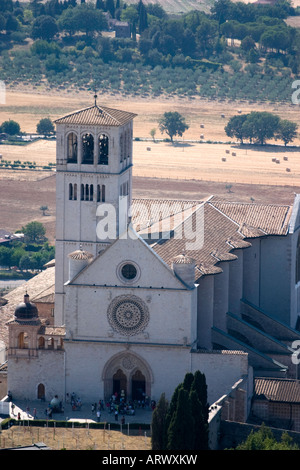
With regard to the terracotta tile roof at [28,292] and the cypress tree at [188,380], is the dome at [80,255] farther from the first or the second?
the cypress tree at [188,380]

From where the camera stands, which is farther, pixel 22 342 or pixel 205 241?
pixel 205 241

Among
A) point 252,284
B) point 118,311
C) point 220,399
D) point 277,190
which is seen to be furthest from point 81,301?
point 277,190

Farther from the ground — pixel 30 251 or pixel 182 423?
pixel 182 423

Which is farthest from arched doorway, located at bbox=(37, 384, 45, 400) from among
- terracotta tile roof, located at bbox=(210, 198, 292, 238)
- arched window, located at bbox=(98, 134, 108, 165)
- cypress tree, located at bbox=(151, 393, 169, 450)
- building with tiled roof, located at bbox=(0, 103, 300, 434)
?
terracotta tile roof, located at bbox=(210, 198, 292, 238)

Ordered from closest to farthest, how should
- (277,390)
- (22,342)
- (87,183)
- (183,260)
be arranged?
(183,260) → (277,390) → (22,342) → (87,183)

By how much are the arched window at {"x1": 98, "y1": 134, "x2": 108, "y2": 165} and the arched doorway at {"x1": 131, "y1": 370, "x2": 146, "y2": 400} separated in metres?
15.6

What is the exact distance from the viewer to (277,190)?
653 feet

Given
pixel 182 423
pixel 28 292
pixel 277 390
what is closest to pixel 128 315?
pixel 277 390

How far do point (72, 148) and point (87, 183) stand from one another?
8.76 ft

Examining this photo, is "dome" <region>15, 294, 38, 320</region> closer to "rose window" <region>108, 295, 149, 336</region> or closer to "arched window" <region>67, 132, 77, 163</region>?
"rose window" <region>108, 295, 149, 336</region>

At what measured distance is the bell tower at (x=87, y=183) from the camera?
11181 cm

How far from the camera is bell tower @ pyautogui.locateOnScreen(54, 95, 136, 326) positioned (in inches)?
4402

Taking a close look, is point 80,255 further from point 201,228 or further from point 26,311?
point 201,228

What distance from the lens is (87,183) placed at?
11238cm
